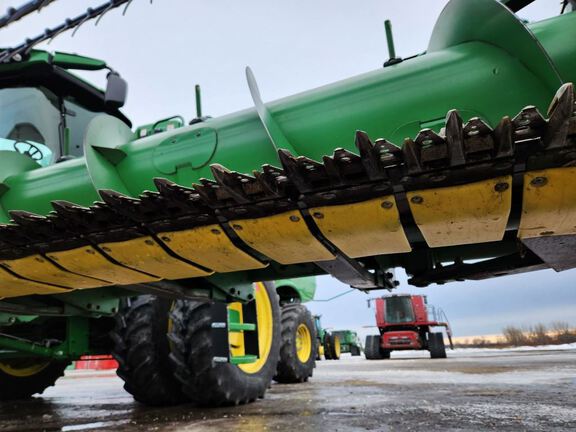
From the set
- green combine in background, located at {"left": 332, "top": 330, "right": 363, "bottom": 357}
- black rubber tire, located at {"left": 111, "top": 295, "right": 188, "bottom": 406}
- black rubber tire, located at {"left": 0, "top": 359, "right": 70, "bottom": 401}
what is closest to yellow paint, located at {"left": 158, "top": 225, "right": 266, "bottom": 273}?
black rubber tire, located at {"left": 111, "top": 295, "right": 188, "bottom": 406}

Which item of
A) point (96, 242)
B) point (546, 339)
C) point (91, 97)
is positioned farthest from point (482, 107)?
point (546, 339)

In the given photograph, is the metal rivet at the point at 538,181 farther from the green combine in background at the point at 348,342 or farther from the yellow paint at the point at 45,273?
the green combine in background at the point at 348,342

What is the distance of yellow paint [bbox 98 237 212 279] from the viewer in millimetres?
1891

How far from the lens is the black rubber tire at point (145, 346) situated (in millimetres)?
3725

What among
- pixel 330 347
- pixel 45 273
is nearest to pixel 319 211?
pixel 45 273

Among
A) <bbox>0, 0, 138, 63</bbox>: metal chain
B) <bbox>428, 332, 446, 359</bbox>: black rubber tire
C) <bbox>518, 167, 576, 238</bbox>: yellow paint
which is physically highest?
<bbox>0, 0, 138, 63</bbox>: metal chain

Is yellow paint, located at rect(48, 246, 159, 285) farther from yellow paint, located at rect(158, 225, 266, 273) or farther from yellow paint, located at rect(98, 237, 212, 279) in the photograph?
yellow paint, located at rect(158, 225, 266, 273)

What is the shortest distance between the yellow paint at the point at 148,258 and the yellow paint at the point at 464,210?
94cm

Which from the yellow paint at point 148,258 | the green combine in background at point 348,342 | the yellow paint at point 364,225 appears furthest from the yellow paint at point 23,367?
the green combine in background at point 348,342

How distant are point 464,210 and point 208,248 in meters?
0.90

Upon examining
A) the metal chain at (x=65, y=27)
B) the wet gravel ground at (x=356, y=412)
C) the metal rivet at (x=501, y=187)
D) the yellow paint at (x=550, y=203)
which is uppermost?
the metal chain at (x=65, y=27)

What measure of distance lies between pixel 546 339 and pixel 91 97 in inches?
855

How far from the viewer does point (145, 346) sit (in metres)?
3.71

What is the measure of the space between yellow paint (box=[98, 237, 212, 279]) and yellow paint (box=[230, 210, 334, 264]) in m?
0.35
